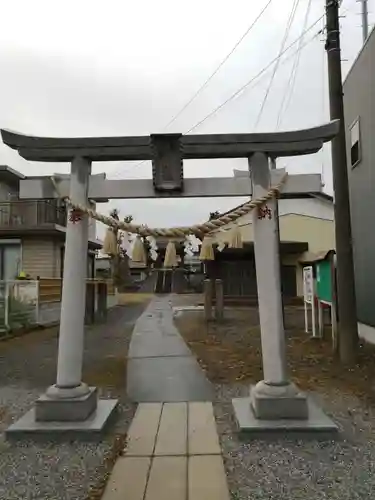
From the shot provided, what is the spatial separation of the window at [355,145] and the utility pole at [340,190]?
2.87 meters

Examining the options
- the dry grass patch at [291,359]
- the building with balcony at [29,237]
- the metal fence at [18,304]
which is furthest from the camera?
the building with balcony at [29,237]

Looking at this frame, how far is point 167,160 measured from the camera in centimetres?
489

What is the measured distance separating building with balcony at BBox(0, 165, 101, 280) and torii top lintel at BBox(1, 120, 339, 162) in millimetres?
15258

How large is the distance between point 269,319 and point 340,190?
4.26 metres

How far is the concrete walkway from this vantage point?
6242 millimetres

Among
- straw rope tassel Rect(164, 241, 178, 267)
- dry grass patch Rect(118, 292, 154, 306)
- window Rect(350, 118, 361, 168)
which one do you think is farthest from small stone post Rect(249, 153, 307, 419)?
dry grass patch Rect(118, 292, 154, 306)

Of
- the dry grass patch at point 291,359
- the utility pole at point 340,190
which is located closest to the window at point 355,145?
the utility pole at point 340,190

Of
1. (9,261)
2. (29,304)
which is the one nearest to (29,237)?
(9,261)

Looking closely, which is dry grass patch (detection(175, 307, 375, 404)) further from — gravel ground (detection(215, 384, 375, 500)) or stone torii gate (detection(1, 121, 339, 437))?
stone torii gate (detection(1, 121, 339, 437))

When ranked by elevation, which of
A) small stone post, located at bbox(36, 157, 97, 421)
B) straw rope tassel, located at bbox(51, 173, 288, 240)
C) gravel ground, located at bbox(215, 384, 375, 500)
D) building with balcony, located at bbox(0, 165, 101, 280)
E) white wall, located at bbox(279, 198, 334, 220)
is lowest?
gravel ground, located at bbox(215, 384, 375, 500)

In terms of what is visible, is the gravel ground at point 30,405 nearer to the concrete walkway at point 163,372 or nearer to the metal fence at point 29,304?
the concrete walkway at point 163,372

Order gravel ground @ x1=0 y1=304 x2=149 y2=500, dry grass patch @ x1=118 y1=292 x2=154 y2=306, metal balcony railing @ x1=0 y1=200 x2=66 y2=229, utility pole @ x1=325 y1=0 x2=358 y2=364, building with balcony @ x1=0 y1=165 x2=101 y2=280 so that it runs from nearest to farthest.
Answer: gravel ground @ x1=0 y1=304 x2=149 y2=500
utility pole @ x1=325 y1=0 x2=358 y2=364
building with balcony @ x1=0 y1=165 x2=101 y2=280
metal balcony railing @ x1=0 y1=200 x2=66 y2=229
dry grass patch @ x1=118 y1=292 x2=154 y2=306

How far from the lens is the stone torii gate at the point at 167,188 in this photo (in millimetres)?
4801

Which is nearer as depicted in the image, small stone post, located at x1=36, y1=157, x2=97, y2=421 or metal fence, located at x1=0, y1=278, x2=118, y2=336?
small stone post, located at x1=36, y1=157, x2=97, y2=421
